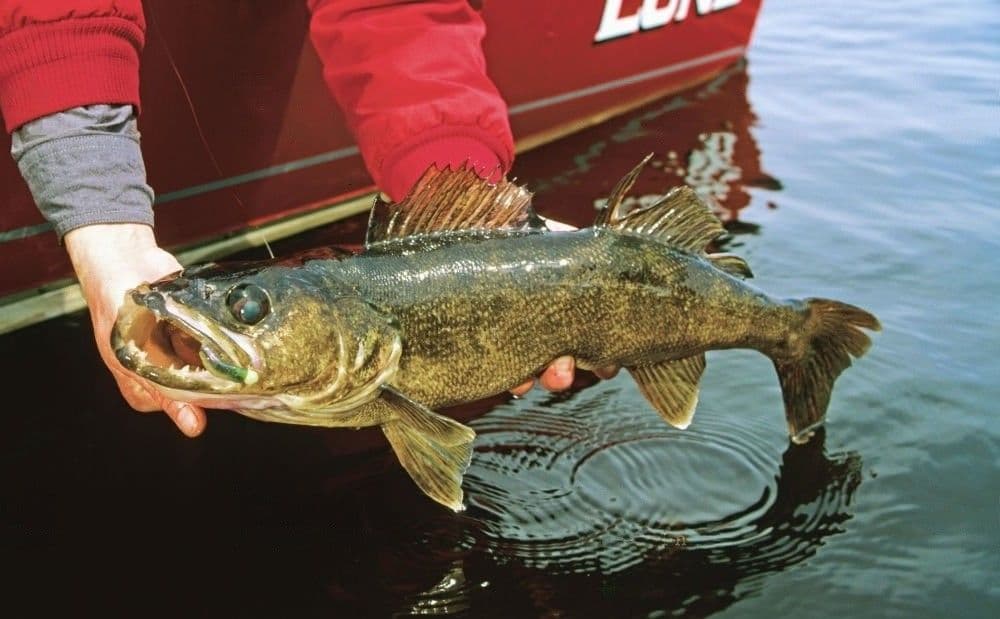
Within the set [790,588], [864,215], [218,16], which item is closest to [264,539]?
[790,588]

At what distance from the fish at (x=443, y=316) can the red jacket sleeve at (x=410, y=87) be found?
2.40ft

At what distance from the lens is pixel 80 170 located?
9.05 ft

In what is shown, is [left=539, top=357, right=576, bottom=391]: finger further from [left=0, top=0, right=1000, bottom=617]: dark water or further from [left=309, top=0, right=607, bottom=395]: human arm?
[left=309, top=0, right=607, bottom=395]: human arm

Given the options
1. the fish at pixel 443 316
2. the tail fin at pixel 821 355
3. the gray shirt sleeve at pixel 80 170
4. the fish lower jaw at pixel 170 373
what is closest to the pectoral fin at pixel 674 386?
the fish at pixel 443 316

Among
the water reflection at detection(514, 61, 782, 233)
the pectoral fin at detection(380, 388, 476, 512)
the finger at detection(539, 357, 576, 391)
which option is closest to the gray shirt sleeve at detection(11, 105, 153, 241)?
the pectoral fin at detection(380, 388, 476, 512)

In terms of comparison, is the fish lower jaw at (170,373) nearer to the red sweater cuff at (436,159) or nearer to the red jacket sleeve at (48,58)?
the red jacket sleeve at (48,58)

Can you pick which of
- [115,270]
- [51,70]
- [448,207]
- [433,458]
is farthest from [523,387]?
[51,70]

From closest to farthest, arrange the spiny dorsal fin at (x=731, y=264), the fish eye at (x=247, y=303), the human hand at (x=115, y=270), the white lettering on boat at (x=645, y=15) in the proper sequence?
the fish eye at (x=247, y=303), the human hand at (x=115, y=270), the spiny dorsal fin at (x=731, y=264), the white lettering on boat at (x=645, y=15)

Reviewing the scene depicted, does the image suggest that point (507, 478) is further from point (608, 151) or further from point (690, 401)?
point (608, 151)

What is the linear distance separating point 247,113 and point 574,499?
2.68m

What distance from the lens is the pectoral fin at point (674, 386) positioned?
3.35 meters

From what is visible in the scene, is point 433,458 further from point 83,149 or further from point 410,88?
point 410,88

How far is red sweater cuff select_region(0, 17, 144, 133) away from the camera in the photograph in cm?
278

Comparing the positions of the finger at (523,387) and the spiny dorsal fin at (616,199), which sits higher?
the spiny dorsal fin at (616,199)
